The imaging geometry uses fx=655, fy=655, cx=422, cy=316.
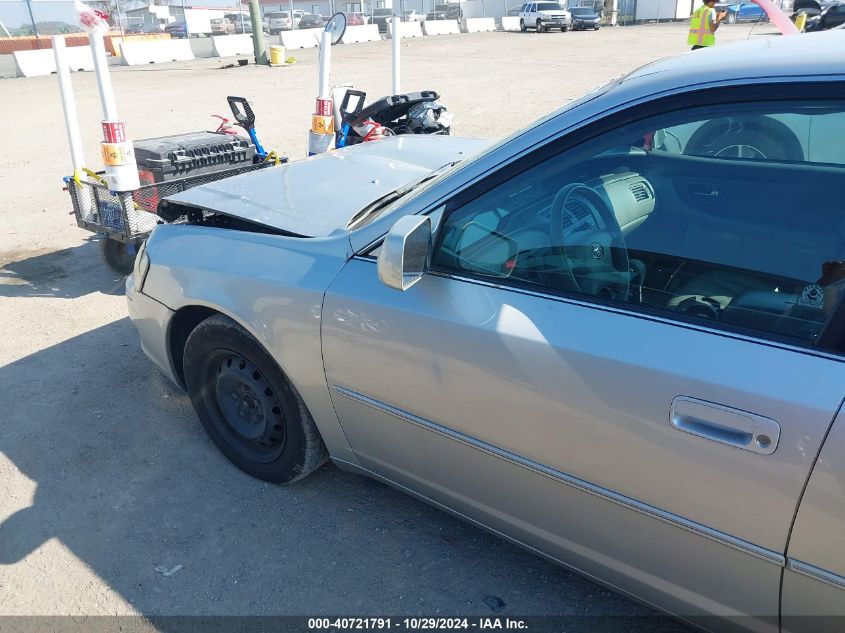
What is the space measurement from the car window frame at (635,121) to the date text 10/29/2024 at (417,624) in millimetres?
1186

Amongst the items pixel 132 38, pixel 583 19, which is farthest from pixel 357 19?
pixel 583 19

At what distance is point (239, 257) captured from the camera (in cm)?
262

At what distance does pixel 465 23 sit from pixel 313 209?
4162 centimetres

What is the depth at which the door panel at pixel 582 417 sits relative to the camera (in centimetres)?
153

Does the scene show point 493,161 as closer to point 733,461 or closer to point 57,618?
point 733,461

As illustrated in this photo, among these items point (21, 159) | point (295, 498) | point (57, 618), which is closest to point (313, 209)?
point (295, 498)

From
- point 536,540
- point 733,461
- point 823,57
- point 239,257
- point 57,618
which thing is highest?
point 823,57

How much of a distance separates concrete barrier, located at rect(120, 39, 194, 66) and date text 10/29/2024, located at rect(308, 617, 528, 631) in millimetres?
26695

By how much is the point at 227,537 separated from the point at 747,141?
96.2 inches

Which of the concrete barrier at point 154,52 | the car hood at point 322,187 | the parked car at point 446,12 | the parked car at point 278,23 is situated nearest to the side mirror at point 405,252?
the car hood at point 322,187

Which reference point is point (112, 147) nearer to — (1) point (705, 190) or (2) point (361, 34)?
(1) point (705, 190)

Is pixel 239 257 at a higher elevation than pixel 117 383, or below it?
higher

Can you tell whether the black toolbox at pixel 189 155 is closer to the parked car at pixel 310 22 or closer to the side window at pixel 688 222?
the side window at pixel 688 222

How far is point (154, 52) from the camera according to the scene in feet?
83.7
